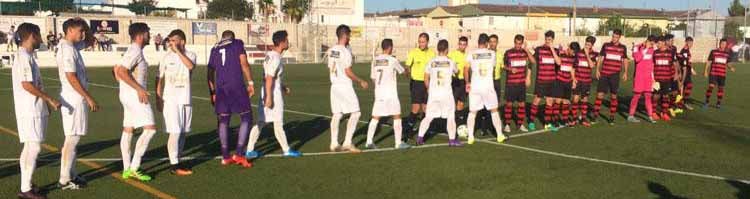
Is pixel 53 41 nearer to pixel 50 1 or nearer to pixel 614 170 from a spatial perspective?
A: pixel 50 1

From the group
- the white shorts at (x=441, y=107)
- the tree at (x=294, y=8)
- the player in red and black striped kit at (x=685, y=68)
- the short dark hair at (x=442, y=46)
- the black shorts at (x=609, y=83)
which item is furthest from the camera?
the tree at (x=294, y=8)

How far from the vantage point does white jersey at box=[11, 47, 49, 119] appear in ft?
23.0

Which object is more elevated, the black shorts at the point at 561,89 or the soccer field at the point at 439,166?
the black shorts at the point at 561,89

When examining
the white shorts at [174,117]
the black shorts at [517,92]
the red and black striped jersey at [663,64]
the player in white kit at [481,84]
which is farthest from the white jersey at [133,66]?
the red and black striped jersey at [663,64]

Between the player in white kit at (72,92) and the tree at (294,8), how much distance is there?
225 feet

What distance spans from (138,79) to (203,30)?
43330mm

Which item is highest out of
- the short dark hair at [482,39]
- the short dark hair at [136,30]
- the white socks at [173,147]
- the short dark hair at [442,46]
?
the short dark hair at [136,30]

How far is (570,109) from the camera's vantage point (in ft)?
45.6

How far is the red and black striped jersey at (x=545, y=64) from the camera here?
41.9 ft

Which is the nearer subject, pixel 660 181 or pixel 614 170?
pixel 660 181

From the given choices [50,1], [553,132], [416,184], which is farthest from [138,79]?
[50,1]

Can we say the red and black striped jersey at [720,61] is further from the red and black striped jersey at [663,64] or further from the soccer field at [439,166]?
the soccer field at [439,166]

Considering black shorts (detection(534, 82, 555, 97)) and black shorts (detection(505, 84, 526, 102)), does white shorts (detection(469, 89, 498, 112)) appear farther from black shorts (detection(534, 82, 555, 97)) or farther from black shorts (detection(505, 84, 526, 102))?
black shorts (detection(534, 82, 555, 97))

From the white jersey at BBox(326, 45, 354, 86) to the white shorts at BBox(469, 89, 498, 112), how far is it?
232cm
